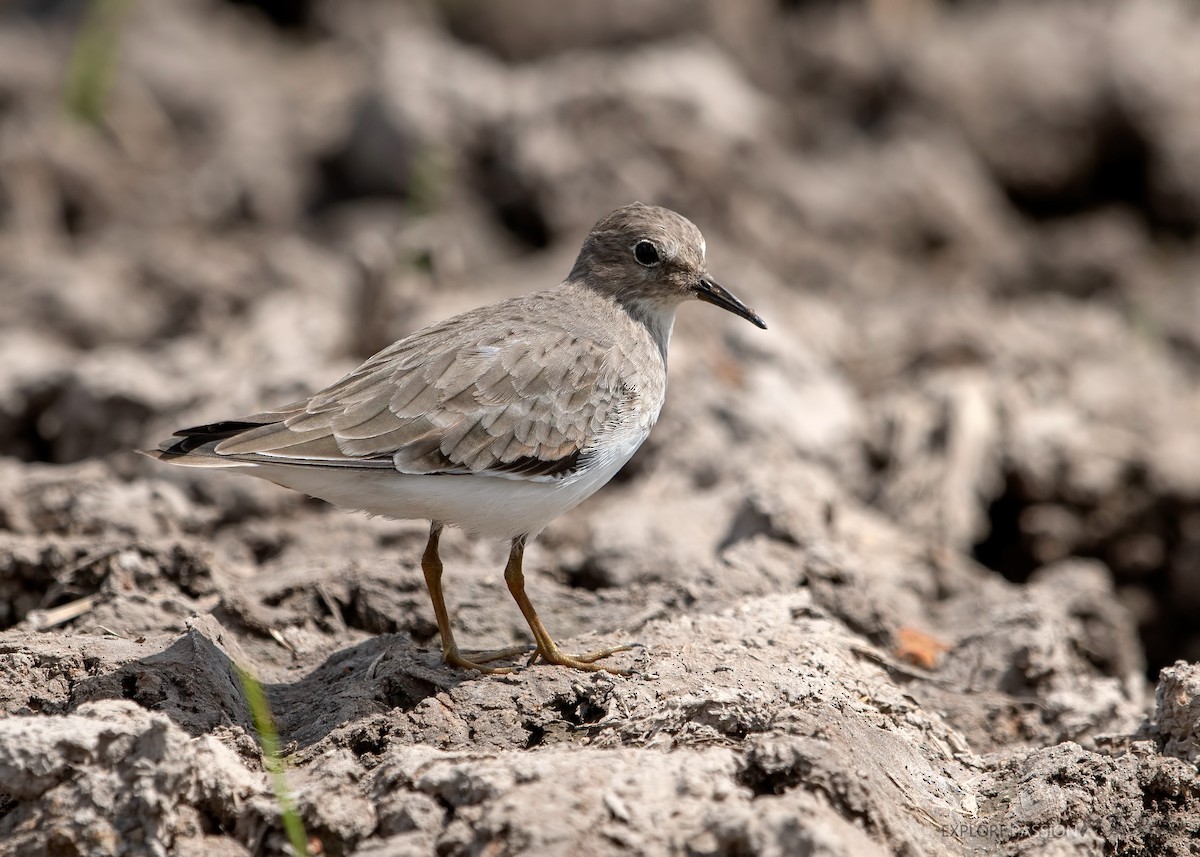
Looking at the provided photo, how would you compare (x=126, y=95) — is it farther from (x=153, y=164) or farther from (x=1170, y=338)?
(x=1170, y=338)

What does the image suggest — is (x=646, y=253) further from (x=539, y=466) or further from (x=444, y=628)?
(x=444, y=628)

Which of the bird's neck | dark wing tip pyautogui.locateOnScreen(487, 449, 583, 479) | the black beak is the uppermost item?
the black beak

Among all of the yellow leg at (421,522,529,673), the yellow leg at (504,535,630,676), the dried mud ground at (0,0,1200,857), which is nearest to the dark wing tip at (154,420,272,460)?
the dried mud ground at (0,0,1200,857)

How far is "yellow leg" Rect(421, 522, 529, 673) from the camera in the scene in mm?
5691

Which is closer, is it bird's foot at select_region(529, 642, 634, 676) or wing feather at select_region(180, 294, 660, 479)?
bird's foot at select_region(529, 642, 634, 676)

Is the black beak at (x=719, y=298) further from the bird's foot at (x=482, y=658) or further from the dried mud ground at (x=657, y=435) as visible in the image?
the bird's foot at (x=482, y=658)

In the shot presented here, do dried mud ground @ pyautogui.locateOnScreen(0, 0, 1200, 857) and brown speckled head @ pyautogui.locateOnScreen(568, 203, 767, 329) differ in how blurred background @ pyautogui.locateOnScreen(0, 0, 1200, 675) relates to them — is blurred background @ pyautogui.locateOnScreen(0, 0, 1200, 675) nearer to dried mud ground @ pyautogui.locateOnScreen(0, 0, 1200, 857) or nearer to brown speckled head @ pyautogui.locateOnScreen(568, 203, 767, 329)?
dried mud ground @ pyautogui.locateOnScreen(0, 0, 1200, 857)

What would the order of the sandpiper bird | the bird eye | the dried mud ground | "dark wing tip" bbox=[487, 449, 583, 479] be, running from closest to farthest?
the dried mud ground < the sandpiper bird < "dark wing tip" bbox=[487, 449, 583, 479] < the bird eye

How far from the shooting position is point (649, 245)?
6805 mm

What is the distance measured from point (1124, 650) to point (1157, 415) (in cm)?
266

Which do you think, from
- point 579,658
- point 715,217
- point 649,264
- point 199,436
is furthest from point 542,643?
point 715,217

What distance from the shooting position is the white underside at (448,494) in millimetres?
5785

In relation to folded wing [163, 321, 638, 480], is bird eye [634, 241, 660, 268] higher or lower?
higher

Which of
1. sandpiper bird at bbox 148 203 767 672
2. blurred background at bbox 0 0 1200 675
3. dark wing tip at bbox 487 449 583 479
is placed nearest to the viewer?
sandpiper bird at bbox 148 203 767 672
